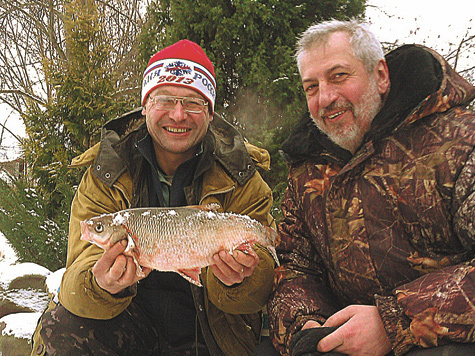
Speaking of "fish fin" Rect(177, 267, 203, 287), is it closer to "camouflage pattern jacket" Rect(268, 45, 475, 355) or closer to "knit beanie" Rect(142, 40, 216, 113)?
"camouflage pattern jacket" Rect(268, 45, 475, 355)

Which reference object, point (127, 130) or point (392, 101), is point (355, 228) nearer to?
point (392, 101)

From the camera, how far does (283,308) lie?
7.50 feet

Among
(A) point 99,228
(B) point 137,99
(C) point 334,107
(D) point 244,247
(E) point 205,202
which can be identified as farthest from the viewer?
(B) point 137,99

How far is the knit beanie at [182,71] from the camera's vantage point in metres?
2.81

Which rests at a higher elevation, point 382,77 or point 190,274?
point 382,77

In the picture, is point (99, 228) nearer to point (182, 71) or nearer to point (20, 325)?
point (182, 71)

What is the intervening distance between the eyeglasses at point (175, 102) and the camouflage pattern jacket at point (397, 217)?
71 centimetres

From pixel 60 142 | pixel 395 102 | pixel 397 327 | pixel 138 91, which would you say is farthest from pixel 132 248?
pixel 138 91

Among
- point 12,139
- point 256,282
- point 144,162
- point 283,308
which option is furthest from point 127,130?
point 12,139

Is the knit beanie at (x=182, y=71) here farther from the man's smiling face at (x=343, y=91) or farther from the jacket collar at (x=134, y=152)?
the man's smiling face at (x=343, y=91)

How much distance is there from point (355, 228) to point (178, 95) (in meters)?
1.33

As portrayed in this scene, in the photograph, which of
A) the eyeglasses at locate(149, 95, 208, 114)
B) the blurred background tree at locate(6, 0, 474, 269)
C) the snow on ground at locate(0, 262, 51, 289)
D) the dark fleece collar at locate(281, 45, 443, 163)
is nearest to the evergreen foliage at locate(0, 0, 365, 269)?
the blurred background tree at locate(6, 0, 474, 269)

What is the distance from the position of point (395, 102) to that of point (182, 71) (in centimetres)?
133

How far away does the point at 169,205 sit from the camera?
2789 millimetres
